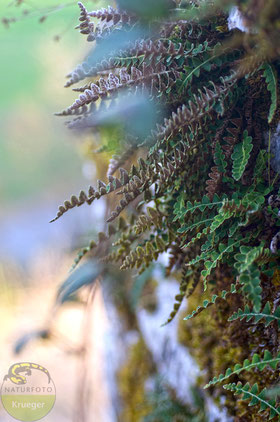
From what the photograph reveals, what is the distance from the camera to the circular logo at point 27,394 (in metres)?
1.64

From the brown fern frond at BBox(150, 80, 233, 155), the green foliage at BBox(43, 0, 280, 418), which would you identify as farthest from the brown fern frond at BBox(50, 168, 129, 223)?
the brown fern frond at BBox(150, 80, 233, 155)

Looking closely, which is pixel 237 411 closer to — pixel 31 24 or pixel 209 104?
pixel 209 104

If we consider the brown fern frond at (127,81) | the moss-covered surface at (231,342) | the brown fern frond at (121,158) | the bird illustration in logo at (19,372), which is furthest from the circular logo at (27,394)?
the brown fern frond at (127,81)

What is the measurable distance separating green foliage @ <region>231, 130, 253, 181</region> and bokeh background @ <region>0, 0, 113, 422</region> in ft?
5.27

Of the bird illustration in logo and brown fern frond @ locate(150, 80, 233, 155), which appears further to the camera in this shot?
the bird illustration in logo

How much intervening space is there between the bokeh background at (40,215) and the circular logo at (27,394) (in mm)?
791

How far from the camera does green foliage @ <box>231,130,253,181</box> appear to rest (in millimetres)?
821

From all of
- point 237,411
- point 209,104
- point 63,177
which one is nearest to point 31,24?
point 63,177

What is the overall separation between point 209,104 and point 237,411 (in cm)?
89

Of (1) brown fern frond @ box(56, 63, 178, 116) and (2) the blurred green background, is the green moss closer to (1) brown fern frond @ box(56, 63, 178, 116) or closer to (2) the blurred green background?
(2) the blurred green background

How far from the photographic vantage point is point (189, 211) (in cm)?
89

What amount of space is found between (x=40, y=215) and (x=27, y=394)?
2367mm

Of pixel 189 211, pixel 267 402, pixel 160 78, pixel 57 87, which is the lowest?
pixel 267 402

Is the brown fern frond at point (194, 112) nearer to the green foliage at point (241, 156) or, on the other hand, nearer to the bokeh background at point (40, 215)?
the green foliage at point (241, 156)
